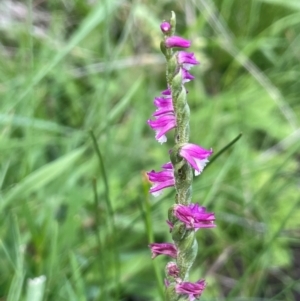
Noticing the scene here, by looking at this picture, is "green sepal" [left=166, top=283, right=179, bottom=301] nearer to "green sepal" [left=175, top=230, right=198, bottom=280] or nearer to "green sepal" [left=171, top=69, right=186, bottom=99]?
"green sepal" [left=175, top=230, right=198, bottom=280]

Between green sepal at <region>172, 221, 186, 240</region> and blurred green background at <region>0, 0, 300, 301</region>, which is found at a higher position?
blurred green background at <region>0, 0, 300, 301</region>

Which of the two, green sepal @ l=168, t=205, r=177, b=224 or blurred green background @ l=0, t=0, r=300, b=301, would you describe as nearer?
green sepal @ l=168, t=205, r=177, b=224

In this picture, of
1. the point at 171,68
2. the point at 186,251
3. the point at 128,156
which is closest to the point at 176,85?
the point at 171,68

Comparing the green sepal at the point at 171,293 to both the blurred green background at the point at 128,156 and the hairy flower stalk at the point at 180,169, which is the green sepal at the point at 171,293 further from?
the blurred green background at the point at 128,156

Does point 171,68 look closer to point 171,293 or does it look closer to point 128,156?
point 171,293

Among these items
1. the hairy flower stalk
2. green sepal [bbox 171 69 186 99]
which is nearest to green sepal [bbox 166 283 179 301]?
the hairy flower stalk

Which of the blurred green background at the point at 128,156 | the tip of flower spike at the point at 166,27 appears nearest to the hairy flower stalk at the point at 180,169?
the tip of flower spike at the point at 166,27
